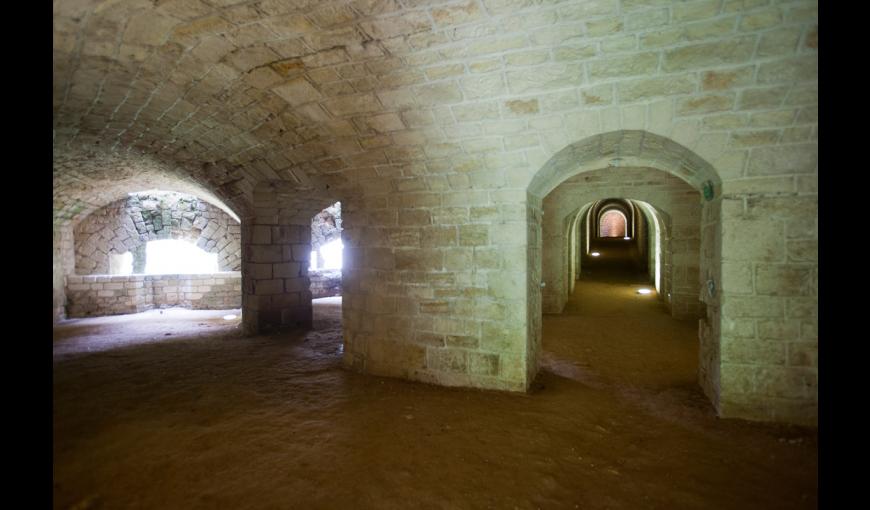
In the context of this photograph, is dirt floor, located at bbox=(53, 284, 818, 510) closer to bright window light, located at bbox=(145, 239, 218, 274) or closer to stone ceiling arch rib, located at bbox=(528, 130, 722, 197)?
stone ceiling arch rib, located at bbox=(528, 130, 722, 197)

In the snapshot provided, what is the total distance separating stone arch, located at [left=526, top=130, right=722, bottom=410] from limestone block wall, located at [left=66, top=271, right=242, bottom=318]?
29.3 feet

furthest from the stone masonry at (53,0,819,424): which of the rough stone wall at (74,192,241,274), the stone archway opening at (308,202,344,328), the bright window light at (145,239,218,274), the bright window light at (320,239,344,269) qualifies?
the bright window light at (145,239,218,274)

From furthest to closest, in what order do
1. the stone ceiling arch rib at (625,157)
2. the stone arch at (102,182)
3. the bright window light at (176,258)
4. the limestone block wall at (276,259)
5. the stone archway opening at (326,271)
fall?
the bright window light at (176,258)
the stone archway opening at (326,271)
the limestone block wall at (276,259)
the stone arch at (102,182)
the stone ceiling arch rib at (625,157)

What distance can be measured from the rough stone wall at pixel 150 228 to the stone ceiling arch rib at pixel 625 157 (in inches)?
465

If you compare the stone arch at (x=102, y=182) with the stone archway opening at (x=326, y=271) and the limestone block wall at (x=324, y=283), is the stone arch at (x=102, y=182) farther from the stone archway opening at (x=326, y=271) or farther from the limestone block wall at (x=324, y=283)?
the limestone block wall at (x=324, y=283)

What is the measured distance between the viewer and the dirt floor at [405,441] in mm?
2434

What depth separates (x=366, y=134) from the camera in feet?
12.7

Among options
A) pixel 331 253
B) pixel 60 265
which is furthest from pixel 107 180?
pixel 331 253

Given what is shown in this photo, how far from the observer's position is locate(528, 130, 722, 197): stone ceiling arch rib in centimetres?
336

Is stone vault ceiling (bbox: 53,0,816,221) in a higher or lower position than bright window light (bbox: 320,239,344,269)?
higher

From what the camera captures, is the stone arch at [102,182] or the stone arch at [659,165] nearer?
the stone arch at [659,165]

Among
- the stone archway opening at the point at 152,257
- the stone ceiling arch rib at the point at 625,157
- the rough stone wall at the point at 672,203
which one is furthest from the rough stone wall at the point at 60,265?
the rough stone wall at the point at 672,203
